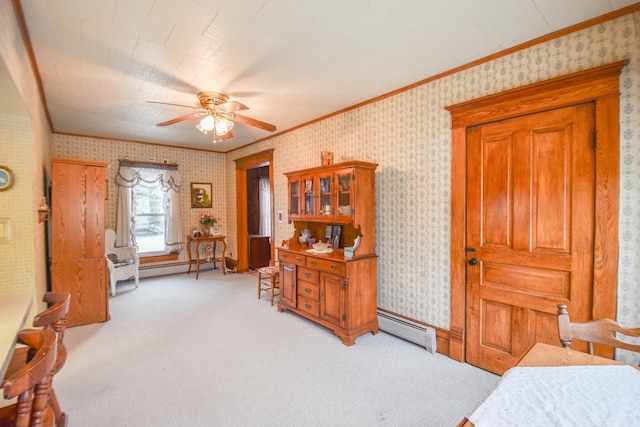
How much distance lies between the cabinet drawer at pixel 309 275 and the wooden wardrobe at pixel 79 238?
247cm

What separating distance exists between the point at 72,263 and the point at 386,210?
391cm

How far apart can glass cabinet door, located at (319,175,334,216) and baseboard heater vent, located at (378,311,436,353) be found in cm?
133

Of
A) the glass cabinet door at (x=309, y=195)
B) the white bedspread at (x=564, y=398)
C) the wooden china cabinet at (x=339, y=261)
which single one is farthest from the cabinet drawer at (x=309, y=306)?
the white bedspread at (x=564, y=398)

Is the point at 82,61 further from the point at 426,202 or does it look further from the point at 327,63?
the point at 426,202

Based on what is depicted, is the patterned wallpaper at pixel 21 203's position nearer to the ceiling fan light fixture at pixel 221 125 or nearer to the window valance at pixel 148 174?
the ceiling fan light fixture at pixel 221 125

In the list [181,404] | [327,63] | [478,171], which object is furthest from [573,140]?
[181,404]

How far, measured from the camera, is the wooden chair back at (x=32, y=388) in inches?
38.1

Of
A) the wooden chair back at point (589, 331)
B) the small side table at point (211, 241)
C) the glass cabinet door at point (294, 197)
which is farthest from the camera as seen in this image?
the small side table at point (211, 241)

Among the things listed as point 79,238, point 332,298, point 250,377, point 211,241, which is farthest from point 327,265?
point 211,241

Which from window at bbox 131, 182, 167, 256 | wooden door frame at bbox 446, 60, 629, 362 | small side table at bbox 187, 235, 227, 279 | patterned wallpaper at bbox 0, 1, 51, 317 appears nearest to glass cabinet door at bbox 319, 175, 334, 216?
wooden door frame at bbox 446, 60, 629, 362

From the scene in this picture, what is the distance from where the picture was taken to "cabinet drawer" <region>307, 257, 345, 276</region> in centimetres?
322

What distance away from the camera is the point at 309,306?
12.0ft

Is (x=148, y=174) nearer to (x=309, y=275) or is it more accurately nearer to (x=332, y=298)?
(x=309, y=275)

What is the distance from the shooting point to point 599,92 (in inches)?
80.7
